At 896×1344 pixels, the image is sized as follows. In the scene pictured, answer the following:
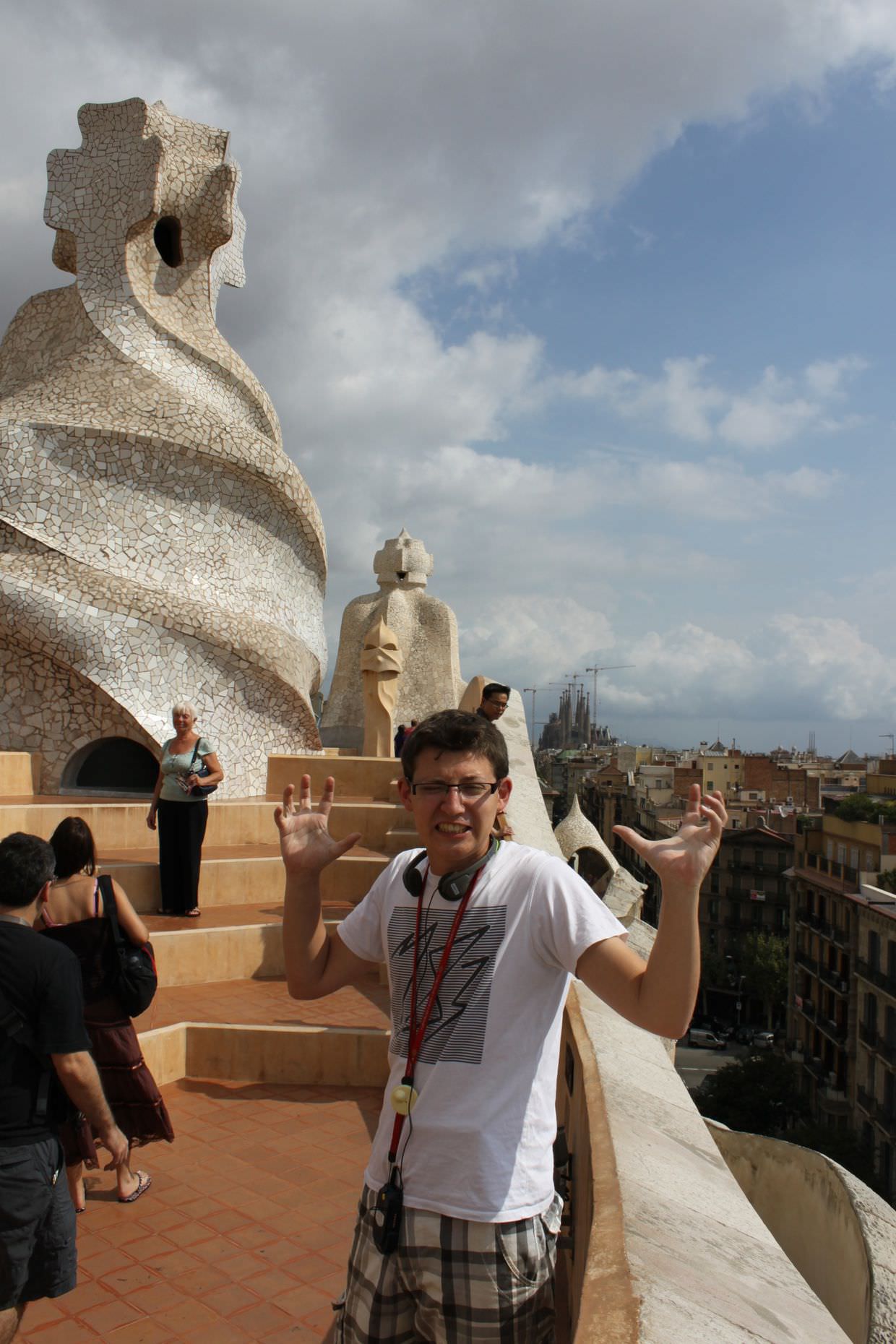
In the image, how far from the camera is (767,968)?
34.0 meters

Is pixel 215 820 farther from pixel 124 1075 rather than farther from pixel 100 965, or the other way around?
pixel 100 965

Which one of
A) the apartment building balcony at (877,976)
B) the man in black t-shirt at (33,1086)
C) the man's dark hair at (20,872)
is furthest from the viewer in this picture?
the apartment building balcony at (877,976)

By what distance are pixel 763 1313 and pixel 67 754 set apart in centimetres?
751

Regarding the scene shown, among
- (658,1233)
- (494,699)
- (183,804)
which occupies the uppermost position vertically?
(494,699)

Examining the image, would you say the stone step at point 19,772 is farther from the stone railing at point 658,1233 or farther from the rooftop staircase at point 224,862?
the stone railing at point 658,1233

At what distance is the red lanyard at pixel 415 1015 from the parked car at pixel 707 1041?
34.6 meters

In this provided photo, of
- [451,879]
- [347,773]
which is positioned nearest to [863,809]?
[347,773]

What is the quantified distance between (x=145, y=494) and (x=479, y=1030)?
26.4 feet

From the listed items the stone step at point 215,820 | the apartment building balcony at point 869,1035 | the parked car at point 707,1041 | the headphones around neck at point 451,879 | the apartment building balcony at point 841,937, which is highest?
the headphones around neck at point 451,879

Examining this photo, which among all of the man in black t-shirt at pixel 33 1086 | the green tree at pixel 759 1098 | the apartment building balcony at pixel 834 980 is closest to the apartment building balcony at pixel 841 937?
the apartment building balcony at pixel 834 980

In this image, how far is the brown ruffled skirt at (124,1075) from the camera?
3.30 metres

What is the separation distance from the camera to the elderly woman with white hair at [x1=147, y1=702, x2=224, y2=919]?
577 centimetres

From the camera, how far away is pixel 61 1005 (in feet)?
7.39

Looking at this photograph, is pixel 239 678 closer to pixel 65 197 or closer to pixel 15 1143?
pixel 65 197
